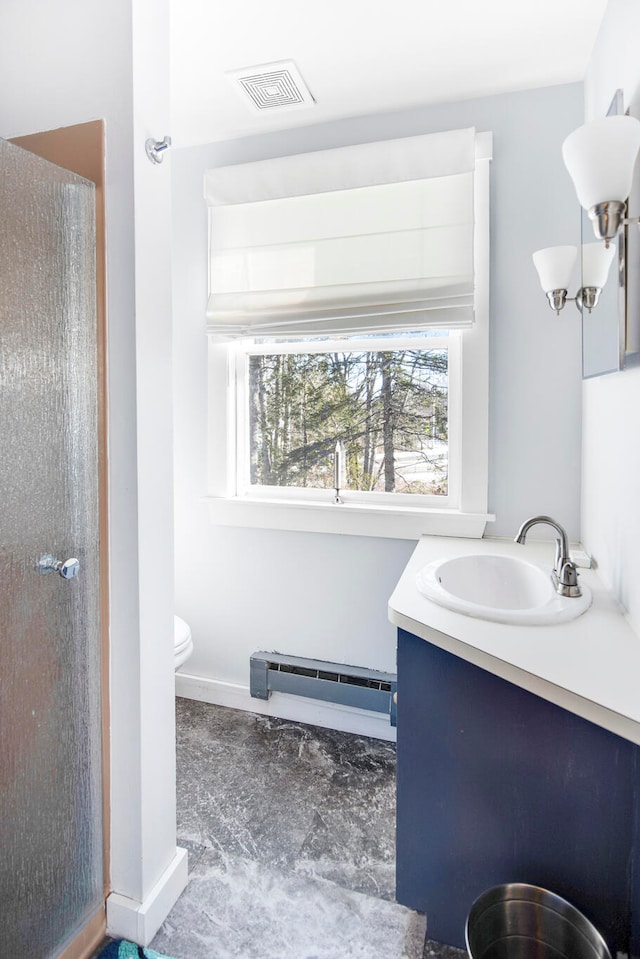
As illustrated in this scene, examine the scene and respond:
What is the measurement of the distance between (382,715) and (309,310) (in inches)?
63.0

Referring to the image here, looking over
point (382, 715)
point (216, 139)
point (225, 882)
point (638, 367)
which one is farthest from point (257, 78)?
point (225, 882)

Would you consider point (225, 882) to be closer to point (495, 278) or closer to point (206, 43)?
point (495, 278)

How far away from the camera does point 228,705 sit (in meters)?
2.38

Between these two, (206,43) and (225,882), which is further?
(206,43)

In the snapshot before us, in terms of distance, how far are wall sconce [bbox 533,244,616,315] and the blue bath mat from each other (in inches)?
77.1

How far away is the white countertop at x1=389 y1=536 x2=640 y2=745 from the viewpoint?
0.95 metres

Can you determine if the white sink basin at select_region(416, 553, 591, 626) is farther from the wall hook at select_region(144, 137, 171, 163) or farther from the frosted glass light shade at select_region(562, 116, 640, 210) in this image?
the wall hook at select_region(144, 137, 171, 163)

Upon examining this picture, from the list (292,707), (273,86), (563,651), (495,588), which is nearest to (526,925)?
(563,651)

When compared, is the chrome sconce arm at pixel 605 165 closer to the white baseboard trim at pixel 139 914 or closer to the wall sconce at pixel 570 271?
the wall sconce at pixel 570 271

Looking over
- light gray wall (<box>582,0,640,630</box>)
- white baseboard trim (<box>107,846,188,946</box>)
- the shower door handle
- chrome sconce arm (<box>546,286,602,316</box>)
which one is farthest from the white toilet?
chrome sconce arm (<box>546,286,602,316</box>)

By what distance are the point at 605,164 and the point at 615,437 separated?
0.67 metres

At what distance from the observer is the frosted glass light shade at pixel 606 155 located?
1036 mm

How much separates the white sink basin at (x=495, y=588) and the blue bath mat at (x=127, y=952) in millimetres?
1050

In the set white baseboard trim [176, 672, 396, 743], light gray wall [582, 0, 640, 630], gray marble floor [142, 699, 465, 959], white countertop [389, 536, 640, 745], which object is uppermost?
light gray wall [582, 0, 640, 630]
